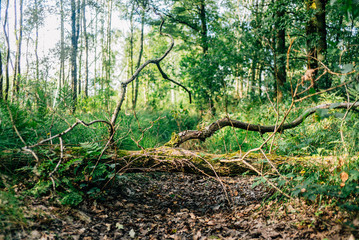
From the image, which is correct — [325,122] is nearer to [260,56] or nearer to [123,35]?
[260,56]

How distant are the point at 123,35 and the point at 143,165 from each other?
18534 mm

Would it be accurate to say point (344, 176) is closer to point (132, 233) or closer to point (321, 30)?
point (132, 233)

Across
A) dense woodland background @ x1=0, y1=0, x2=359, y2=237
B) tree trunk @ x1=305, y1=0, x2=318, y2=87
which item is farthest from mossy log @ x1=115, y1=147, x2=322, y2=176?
tree trunk @ x1=305, y1=0, x2=318, y2=87

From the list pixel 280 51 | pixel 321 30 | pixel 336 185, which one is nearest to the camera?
pixel 336 185

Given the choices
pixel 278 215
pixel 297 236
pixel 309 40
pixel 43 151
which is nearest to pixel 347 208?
pixel 297 236

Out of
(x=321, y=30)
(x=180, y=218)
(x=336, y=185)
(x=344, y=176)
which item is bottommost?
(x=180, y=218)

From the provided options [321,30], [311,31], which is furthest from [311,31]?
[321,30]

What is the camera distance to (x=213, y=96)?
28.2 feet

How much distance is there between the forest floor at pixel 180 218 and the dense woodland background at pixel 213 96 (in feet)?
0.60

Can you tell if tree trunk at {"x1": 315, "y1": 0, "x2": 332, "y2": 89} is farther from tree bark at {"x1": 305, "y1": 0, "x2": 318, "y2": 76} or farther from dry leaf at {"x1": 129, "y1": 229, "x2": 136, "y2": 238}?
dry leaf at {"x1": 129, "y1": 229, "x2": 136, "y2": 238}

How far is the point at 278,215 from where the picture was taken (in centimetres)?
229

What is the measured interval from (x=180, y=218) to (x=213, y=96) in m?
6.39

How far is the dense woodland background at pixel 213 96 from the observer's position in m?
2.24

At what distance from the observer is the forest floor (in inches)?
75.5
